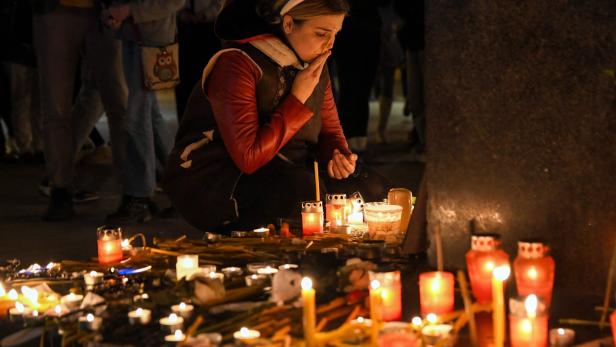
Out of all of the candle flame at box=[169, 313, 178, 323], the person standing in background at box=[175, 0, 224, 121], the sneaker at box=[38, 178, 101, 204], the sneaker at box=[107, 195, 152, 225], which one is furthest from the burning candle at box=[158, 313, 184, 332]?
the sneaker at box=[38, 178, 101, 204]

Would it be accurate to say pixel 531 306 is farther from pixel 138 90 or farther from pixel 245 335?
pixel 138 90

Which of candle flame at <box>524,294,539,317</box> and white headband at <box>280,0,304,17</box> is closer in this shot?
candle flame at <box>524,294,539,317</box>

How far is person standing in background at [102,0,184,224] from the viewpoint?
6715mm

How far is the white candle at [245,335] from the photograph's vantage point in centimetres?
338

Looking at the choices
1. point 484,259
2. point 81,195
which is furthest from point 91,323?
point 81,195

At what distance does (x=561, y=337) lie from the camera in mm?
3266

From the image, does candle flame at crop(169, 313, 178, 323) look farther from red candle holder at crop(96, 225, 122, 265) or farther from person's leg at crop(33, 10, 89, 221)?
person's leg at crop(33, 10, 89, 221)

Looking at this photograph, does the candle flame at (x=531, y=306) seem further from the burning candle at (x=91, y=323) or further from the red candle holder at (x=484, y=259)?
the burning candle at (x=91, y=323)

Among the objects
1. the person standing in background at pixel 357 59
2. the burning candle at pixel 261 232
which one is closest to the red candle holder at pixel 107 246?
the burning candle at pixel 261 232

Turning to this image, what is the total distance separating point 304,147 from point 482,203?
1688 millimetres

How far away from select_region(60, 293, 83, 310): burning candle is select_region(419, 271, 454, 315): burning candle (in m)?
1.25

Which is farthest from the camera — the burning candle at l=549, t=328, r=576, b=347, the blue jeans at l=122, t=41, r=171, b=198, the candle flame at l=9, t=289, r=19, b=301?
the blue jeans at l=122, t=41, r=171, b=198

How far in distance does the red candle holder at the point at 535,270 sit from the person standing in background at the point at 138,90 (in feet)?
12.3

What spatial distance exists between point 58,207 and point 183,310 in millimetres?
3770
